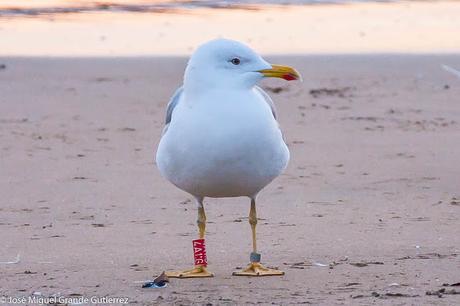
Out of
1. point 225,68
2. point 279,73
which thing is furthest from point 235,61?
point 279,73

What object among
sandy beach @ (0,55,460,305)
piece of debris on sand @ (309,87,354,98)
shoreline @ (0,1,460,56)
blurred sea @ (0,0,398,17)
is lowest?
sandy beach @ (0,55,460,305)

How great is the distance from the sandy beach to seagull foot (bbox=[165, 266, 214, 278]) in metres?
0.08

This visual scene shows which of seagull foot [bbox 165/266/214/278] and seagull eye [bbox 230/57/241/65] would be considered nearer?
seagull eye [bbox 230/57/241/65]

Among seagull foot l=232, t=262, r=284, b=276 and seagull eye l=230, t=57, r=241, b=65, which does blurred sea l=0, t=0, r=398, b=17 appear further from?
seagull eye l=230, t=57, r=241, b=65

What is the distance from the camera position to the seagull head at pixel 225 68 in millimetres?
5102

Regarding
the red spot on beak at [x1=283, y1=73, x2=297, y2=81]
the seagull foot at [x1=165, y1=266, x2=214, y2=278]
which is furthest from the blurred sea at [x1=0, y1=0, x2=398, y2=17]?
the red spot on beak at [x1=283, y1=73, x2=297, y2=81]

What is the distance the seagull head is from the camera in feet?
16.7

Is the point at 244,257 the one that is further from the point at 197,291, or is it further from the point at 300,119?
the point at 300,119

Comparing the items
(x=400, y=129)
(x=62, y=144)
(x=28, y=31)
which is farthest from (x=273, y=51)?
(x=62, y=144)

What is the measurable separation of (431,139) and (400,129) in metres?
0.59

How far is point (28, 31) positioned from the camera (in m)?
18.3

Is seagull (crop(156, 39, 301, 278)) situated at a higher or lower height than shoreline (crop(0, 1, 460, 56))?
lower

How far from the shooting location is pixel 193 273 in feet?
18.2

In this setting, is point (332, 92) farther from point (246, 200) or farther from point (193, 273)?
point (193, 273)
